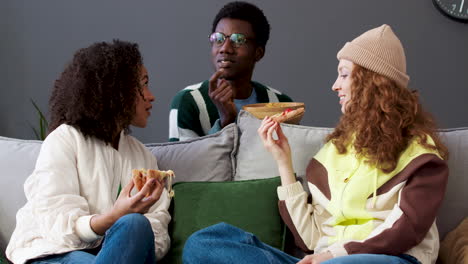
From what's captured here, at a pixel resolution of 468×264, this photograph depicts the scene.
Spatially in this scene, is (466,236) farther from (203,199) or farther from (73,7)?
(73,7)

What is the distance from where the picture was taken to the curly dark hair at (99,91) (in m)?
1.95

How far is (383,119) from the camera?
1906 mm

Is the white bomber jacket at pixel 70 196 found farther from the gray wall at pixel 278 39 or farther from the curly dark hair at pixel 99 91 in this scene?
the gray wall at pixel 278 39

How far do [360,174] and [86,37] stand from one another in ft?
8.12

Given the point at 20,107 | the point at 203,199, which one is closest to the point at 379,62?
the point at 203,199

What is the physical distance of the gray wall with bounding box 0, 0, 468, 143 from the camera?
12.5ft

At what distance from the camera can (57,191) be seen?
1.82 m

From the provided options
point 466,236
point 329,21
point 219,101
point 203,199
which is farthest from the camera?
point 329,21

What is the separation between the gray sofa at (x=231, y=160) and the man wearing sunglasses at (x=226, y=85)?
17 cm

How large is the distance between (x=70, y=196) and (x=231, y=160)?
698mm

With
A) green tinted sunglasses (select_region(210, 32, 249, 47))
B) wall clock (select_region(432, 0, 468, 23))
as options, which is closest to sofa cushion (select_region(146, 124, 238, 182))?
green tinted sunglasses (select_region(210, 32, 249, 47))

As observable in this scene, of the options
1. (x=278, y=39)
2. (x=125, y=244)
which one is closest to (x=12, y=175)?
(x=125, y=244)

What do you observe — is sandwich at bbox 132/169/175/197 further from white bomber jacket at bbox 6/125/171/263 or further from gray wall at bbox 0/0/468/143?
gray wall at bbox 0/0/468/143

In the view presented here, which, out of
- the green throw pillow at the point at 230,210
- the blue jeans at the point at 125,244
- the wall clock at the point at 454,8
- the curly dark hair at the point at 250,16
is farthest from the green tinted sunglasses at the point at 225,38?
the wall clock at the point at 454,8
